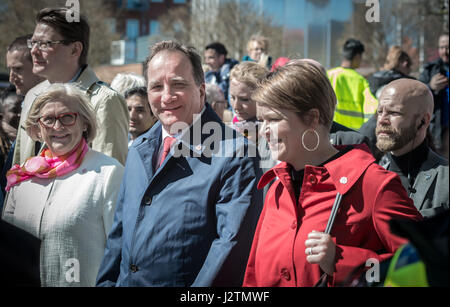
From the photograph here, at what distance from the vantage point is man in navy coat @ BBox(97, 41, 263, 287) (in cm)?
277

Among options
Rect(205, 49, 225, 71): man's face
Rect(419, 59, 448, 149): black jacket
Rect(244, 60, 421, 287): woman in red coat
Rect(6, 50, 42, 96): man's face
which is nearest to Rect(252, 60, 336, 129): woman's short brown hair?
Rect(244, 60, 421, 287): woman in red coat

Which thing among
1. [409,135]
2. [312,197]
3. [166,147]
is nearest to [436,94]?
[409,135]

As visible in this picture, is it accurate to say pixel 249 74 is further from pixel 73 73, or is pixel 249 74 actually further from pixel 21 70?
pixel 21 70

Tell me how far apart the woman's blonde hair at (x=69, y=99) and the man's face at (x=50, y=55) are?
0.69 m

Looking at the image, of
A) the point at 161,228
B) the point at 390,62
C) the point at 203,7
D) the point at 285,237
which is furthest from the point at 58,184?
the point at 203,7

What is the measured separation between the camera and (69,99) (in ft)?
11.8

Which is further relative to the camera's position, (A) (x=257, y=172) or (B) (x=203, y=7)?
(B) (x=203, y=7)

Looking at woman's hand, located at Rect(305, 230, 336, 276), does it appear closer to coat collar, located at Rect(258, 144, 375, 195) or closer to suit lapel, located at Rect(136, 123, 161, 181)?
coat collar, located at Rect(258, 144, 375, 195)

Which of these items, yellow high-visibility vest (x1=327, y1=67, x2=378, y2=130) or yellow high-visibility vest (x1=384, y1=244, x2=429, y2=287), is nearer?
yellow high-visibility vest (x1=384, y1=244, x2=429, y2=287)

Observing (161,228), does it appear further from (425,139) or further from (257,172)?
(425,139)

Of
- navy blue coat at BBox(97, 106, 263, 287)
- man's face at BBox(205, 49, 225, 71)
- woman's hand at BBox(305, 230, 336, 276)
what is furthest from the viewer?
man's face at BBox(205, 49, 225, 71)

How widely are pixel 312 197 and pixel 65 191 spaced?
1615 millimetres

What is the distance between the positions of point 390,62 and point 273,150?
16.7 feet
